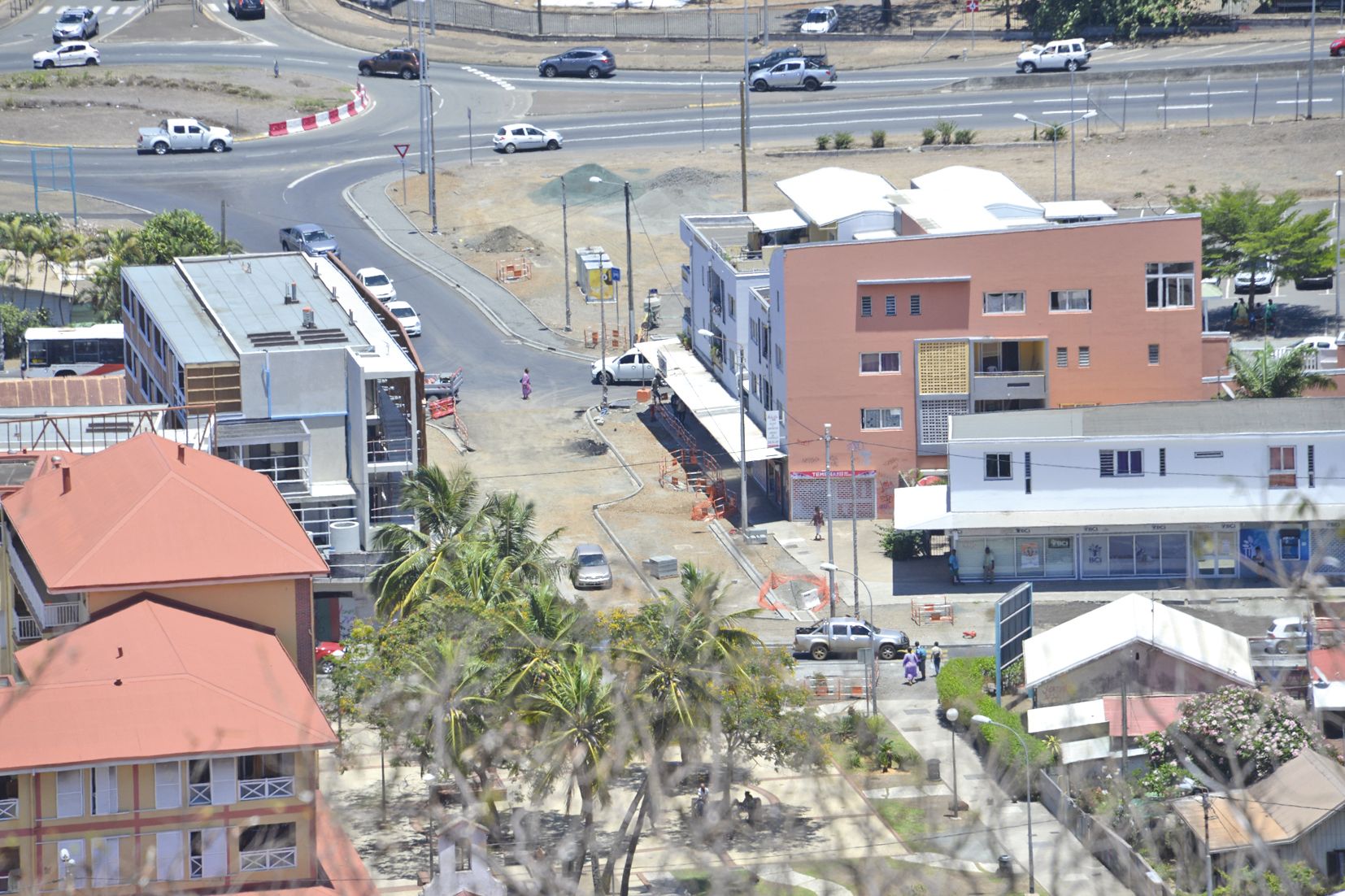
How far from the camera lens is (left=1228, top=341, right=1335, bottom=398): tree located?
215ft

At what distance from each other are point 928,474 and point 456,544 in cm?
2315

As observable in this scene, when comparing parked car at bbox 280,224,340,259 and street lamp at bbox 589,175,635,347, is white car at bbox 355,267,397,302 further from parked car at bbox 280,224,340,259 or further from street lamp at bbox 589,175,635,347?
street lamp at bbox 589,175,635,347

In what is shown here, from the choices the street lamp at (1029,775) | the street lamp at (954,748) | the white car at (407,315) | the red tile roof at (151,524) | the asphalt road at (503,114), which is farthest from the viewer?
the asphalt road at (503,114)

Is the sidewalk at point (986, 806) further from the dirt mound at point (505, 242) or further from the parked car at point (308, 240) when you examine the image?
the dirt mound at point (505, 242)

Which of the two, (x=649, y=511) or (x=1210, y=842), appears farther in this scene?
(x=649, y=511)

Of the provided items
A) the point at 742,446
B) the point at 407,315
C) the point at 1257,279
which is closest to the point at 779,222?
the point at 742,446

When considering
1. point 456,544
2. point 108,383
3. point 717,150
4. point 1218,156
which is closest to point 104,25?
point 717,150

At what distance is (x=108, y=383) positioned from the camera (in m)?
69.4

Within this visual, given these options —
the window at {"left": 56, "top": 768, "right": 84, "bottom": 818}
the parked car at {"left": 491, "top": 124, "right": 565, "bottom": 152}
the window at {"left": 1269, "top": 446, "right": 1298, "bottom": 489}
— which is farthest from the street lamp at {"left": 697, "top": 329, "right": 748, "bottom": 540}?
the parked car at {"left": 491, "top": 124, "right": 565, "bottom": 152}

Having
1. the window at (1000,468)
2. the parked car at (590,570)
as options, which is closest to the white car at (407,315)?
the parked car at (590,570)

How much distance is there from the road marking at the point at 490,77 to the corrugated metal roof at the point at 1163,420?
52.6 meters

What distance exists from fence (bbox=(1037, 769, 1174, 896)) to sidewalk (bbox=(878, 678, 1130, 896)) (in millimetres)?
224

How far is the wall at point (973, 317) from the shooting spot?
6606 centimetres

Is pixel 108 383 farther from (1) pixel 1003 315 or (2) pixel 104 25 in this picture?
(2) pixel 104 25
